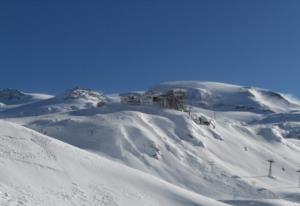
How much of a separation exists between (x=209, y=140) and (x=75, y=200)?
139ft

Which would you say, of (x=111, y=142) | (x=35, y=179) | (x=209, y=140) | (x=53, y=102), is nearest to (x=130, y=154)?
(x=111, y=142)

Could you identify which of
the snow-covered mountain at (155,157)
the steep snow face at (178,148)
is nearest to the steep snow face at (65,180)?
the snow-covered mountain at (155,157)

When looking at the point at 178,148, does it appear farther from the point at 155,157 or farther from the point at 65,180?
the point at 65,180

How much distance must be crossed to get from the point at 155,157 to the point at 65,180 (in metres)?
28.0

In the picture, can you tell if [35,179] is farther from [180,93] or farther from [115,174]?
[180,93]

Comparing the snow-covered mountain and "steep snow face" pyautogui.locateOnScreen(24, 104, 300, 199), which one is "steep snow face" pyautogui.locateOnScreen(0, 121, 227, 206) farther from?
"steep snow face" pyautogui.locateOnScreen(24, 104, 300, 199)

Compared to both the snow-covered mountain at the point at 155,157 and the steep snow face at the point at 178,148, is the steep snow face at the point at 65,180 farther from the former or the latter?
the steep snow face at the point at 178,148

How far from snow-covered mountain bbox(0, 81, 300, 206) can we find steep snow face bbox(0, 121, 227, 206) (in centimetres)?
8

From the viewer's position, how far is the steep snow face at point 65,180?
30.5 metres

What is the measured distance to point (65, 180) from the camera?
33.7 m

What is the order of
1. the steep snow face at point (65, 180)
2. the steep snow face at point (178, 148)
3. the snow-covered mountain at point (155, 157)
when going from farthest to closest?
the steep snow face at point (178, 148), the snow-covered mountain at point (155, 157), the steep snow face at point (65, 180)

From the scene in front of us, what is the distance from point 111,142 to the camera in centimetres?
6225

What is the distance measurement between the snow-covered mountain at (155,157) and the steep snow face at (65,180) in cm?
8

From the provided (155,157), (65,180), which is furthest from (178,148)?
(65,180)
